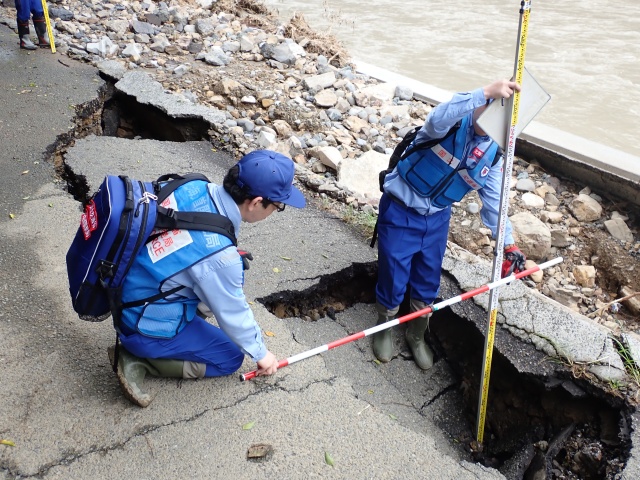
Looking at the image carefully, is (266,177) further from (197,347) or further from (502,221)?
(502,221)

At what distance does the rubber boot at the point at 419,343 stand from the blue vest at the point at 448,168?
84 cm

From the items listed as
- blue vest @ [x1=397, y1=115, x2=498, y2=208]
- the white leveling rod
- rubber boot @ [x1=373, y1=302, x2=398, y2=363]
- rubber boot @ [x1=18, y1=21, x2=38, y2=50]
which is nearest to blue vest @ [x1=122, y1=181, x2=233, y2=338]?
blue vest @ [x1=397, y1=115, x2=498, y2=208]

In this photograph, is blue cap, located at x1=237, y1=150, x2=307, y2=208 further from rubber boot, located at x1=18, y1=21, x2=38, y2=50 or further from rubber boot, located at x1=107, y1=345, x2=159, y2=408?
rubber boot, located at x1=18, y1=21, x2=38, y2=50

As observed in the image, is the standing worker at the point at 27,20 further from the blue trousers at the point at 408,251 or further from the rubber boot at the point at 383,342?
the rubber boot at the point at 383,342

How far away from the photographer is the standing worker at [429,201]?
10.5ft

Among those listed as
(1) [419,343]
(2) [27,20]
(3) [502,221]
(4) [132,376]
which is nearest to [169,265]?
(4) [132,376]

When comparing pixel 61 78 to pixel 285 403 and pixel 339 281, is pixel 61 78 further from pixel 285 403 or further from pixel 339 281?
pixel 285 403

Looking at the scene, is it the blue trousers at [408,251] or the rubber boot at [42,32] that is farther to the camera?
the rubber boot at [42,32]

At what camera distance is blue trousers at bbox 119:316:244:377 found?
2816 millimetres

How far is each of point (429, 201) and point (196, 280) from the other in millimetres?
1573

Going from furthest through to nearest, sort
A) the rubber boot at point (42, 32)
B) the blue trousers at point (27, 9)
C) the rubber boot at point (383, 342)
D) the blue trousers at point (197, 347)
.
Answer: the rubber boot at point (42, 32)
the blue trousers at point (27, 9)
the rubber boot at point (383, 342)
the blue trousers at point (197, 347)

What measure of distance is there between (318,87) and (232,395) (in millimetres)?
5107

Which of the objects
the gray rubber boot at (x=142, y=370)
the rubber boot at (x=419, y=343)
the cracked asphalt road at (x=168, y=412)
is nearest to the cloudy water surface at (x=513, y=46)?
Result: the rubber boot at (x=419, y=343)

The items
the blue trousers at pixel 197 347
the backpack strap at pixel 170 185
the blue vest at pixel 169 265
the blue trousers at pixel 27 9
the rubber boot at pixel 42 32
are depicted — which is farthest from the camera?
the rubber boot at pixel 42 32
